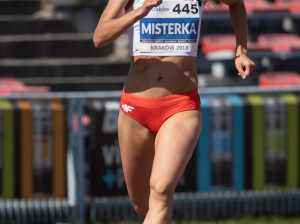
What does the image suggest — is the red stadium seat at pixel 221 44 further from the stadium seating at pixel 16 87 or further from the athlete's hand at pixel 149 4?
the athlete's hand at pixel 149 4

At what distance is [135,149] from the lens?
4.33 m

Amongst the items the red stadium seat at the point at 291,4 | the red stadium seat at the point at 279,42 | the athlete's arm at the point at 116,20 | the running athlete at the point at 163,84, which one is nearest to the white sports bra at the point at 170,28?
the running athlete at the point at 163,84

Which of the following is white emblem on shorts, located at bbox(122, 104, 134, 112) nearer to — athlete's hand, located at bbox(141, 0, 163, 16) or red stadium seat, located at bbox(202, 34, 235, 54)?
athlete's hand, located at bbox(141, 0, 163, 16)

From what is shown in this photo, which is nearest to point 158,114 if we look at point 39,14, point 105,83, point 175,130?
point 175,130

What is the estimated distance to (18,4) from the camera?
10.7 meters

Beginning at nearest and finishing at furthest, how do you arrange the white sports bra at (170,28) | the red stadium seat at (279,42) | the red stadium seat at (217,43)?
the white sports bra at (170,28), the red stadium seat at (217,43), the red stadium seat at (279,42)

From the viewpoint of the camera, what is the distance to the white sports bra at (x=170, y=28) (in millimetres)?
4129

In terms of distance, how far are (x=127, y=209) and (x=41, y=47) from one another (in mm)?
4157

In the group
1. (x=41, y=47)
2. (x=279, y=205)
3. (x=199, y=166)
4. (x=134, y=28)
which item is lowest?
(x=279, y=205)

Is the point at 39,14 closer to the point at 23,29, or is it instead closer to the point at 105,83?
the point at 23,29

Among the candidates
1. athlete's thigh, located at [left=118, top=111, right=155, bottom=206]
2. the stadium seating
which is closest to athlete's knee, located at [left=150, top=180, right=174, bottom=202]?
athlete's thigh, located at [left=118, top=111, right=155, bottom=206]

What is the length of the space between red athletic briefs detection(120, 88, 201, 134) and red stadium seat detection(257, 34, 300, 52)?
270 inches

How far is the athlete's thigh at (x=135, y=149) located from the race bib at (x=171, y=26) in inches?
18.9

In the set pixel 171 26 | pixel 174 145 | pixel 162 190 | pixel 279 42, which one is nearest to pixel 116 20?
pixel 171 26
